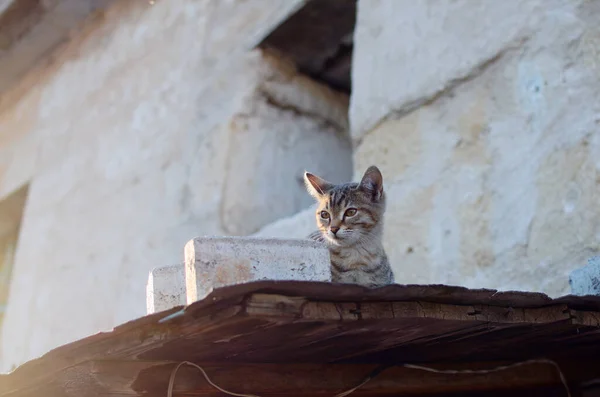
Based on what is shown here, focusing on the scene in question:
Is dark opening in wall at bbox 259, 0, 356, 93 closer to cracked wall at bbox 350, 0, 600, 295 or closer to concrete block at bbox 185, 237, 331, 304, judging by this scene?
cracked wall at bbox 350, 0, 600, 295

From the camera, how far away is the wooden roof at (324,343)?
65.7 inches

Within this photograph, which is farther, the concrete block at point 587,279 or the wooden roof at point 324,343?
the concrete block at point 587,279

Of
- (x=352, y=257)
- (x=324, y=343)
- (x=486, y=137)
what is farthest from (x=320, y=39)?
(x=324, y=343)

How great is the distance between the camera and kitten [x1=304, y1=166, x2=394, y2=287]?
2547mm

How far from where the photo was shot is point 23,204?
22.9 ft

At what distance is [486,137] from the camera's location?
127 inches

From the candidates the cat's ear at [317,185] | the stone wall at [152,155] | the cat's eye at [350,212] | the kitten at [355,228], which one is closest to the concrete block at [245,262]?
the kitten at [355,228]

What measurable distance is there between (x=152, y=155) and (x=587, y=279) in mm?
3169

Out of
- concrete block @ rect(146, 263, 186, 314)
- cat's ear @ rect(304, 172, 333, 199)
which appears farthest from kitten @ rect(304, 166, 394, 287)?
concrete block @ rect(146, 263, 186, 314)

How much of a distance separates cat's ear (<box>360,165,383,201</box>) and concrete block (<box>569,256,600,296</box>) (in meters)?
0.69

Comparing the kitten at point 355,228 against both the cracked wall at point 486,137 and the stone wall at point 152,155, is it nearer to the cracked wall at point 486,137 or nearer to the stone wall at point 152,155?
the cracked wall at point 486,137

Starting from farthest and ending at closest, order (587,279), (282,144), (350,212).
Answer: (282,144)
(350,212)
(587,279)

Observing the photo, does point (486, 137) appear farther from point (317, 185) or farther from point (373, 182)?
point (317, 185)

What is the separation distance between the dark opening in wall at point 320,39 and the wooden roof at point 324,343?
2.49 m
